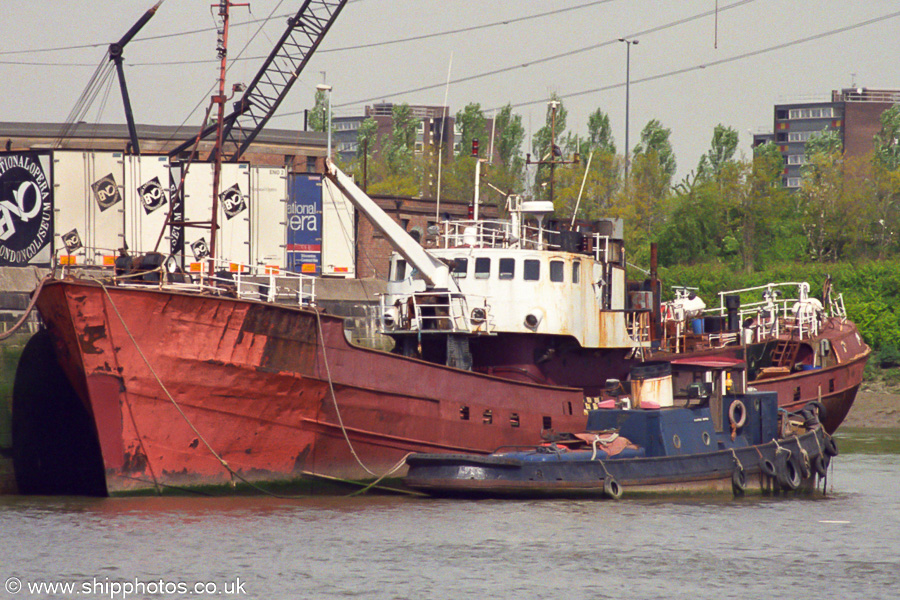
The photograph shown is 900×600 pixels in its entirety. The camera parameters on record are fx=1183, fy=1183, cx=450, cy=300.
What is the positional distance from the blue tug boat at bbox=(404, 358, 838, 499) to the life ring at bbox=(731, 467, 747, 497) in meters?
0.02

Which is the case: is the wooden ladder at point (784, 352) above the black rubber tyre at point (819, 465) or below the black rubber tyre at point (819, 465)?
above

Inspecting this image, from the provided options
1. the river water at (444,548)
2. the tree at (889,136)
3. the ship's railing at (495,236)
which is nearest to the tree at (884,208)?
the tree at (889,136)

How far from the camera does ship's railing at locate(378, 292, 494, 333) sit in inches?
941

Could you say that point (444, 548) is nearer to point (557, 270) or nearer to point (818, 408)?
point (557, 270)

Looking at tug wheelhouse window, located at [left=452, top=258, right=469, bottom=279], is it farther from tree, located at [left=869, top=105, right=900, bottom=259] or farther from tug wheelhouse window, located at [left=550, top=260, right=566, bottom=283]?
tree, located at [left=869, top=105, right=900, bottom=259]

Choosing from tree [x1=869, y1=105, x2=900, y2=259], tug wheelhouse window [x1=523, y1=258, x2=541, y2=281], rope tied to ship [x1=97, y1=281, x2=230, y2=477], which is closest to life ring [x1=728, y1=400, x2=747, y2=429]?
tug wheelhouse window [x1=523, y1=258, x2=541, y2=281]

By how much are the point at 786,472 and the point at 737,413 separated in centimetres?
160

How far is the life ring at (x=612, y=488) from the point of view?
22250 mm

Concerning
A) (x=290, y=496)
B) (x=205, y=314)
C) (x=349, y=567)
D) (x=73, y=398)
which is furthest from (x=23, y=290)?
(x=349, y=567)

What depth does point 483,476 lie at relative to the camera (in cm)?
2194

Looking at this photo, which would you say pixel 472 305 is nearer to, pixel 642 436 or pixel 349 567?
pixel 642 436

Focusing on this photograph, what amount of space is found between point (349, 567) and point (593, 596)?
3560mm

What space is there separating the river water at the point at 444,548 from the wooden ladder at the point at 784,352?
8.59m

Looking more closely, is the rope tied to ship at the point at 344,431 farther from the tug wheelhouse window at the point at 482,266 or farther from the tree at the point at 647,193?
the tree at the point at 647,193
